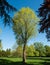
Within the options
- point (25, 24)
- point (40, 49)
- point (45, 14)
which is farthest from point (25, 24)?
point (40, 49)

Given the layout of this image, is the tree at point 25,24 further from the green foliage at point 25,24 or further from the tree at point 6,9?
the tree at point 6,9

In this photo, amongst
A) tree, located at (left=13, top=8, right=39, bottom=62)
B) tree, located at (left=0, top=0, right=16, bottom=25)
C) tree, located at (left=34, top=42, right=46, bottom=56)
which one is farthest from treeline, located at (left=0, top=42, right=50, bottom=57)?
tree, located at (left=0, top=0, right=16, bottom=25)

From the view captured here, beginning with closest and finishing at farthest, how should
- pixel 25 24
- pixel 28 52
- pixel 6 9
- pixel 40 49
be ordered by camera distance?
pixel 6 9
pixel 25 24
pixel 28 52
pixel 40 49

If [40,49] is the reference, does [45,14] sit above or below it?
below

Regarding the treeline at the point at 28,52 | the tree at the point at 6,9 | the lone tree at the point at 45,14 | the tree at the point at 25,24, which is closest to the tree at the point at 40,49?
the treeline at the point at 28,52

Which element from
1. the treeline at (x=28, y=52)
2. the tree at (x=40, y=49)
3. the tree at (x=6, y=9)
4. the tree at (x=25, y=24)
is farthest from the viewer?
the tree at (x=40, y=49)

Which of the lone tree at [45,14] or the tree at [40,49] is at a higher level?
the tree at [40,49]

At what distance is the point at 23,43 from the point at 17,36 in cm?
168

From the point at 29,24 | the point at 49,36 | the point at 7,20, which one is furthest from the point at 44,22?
the point at 29,24

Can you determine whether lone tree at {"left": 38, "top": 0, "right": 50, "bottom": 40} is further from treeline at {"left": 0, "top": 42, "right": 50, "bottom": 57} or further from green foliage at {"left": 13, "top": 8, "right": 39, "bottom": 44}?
treeline at {"left": 0, "top": 42, "right": 50, "bottom": 57}

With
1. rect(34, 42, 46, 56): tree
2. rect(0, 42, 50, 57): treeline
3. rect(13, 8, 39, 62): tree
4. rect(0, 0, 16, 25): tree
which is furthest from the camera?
rect(34, 42, 46, 56): tree

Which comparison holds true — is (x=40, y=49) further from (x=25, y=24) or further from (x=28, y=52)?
(x=25, y=24)

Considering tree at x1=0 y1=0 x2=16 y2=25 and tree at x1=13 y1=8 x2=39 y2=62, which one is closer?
tree at x1=0 y1=0 x2=16 y2=25

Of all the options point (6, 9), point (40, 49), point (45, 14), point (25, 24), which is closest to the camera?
point (6, 9)
